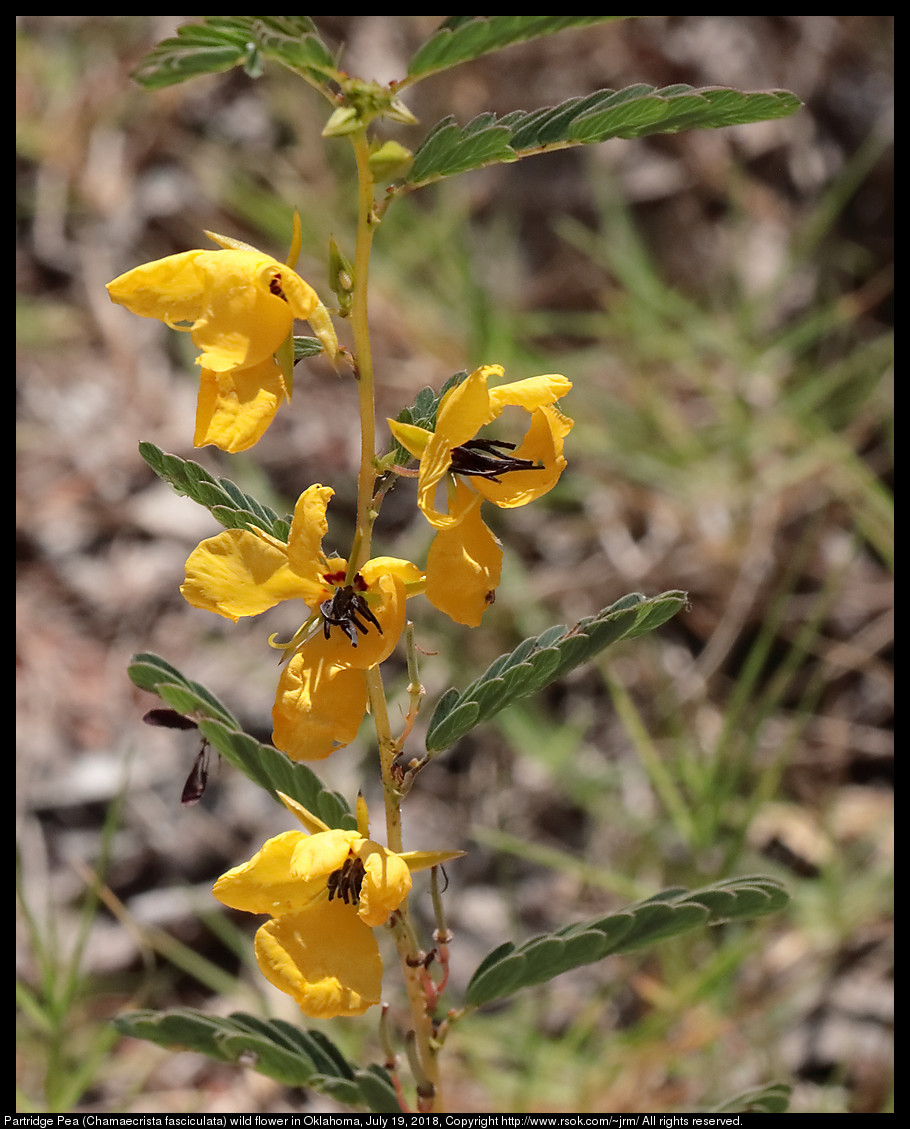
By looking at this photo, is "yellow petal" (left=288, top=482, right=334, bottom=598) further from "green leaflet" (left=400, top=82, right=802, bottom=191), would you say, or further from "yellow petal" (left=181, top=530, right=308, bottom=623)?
"green leaflet" (left=400, top=82, right=802, bottom=191)

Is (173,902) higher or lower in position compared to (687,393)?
lower

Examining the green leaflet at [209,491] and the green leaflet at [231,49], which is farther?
the green leaflet at [209,491]

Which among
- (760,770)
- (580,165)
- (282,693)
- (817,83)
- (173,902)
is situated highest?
(817,83)

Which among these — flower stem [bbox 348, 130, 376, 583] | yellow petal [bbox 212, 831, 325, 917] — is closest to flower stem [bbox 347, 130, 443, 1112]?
flower stem [bbox 348, 130, 376, 583]

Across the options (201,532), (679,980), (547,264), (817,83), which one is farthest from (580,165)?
(679,980)

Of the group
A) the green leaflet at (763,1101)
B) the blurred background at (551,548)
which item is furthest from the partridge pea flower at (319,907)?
the blurred background at (551,548)

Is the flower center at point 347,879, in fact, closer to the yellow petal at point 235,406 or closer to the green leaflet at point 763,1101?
the yellow petal at point 235,406

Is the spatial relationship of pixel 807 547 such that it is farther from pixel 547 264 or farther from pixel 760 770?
pixel 547 264
